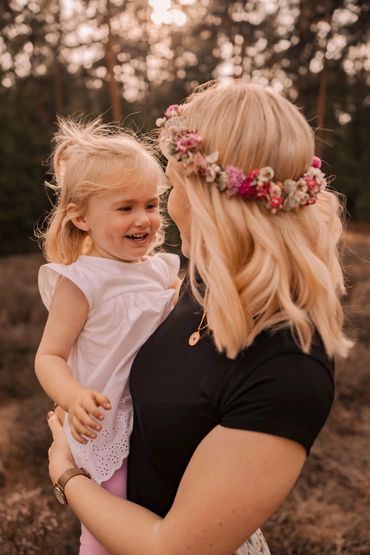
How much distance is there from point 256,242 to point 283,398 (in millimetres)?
365

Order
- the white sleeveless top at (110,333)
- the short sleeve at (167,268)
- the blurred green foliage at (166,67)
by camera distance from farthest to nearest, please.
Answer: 1. the blurred green foliage at (166,67)
2. the short sleeve at (167,268)
3. the white sleeveless top at (110,333)

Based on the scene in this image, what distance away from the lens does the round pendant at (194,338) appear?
1521 millimetres

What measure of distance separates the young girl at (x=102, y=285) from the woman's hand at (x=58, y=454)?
1.0 inches

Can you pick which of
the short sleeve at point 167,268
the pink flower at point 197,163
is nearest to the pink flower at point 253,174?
the pink flower at point 197,163

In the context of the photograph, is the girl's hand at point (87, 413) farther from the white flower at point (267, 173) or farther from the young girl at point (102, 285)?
the white flower at point (267, 173)

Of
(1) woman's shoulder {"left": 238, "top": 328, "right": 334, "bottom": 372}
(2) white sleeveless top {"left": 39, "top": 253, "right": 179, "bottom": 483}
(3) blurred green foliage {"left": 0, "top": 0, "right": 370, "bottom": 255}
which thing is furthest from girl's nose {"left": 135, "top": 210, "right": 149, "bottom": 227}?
(3) blurred green foliage {"left": 0, "top": 0, "right": 370, "bottom": 255}

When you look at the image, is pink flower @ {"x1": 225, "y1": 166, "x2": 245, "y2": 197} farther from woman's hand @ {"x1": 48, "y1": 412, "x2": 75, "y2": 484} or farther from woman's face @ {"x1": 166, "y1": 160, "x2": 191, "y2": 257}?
woman's hand @ {"x1": 48, "y1": 412, "x2": 75, "y2": 484}

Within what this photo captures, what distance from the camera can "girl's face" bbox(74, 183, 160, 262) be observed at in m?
2.04

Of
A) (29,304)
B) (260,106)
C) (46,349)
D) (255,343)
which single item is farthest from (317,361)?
(29,304)

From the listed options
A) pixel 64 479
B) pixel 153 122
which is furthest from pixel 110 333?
pixel 153 122

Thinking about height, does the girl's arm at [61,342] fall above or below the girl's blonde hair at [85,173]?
below

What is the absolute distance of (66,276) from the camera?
1968 mm

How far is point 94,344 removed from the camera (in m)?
2.00

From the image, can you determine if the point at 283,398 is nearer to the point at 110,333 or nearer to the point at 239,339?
the point at 239,339
